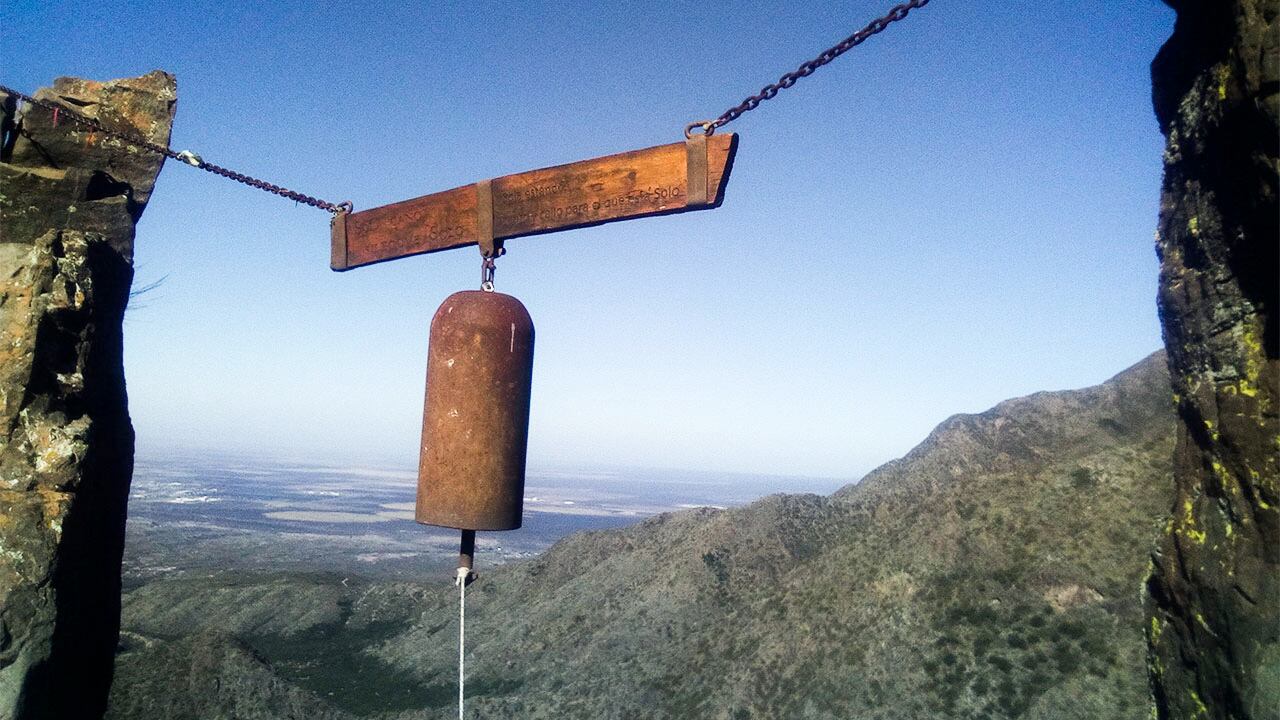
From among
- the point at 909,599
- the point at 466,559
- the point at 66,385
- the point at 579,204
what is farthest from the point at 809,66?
the point at 909,599

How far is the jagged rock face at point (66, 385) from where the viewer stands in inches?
148

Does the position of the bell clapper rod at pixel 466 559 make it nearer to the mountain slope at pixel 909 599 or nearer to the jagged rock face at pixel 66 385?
the jagged rock face at pixel 66 385

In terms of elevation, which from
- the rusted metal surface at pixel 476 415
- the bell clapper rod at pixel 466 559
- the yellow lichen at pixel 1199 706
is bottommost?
the yellow lichen at pixel 1199 706

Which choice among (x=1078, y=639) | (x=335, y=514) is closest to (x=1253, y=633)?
(x=1078, y=639)

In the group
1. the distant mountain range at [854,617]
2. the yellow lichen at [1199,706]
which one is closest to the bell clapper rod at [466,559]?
the yellow lichen at [1199,706]

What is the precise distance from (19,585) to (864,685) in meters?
21.6

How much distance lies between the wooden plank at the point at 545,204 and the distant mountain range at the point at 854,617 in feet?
48.2

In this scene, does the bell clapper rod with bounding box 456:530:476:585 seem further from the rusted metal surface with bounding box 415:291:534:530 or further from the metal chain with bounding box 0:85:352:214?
the metal chain with bounding box 0:85:352:214

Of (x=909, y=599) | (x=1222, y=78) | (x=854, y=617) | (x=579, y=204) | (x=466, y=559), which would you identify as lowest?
(x=854, y=617)

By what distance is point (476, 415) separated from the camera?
3.69 metres

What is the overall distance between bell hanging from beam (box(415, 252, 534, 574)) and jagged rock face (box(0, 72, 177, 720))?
2.23 meters

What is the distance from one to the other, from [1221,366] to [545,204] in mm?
3643

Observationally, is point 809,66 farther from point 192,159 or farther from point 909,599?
point 909,599

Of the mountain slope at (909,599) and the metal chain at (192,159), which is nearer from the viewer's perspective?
the metal chain at (192,159)
